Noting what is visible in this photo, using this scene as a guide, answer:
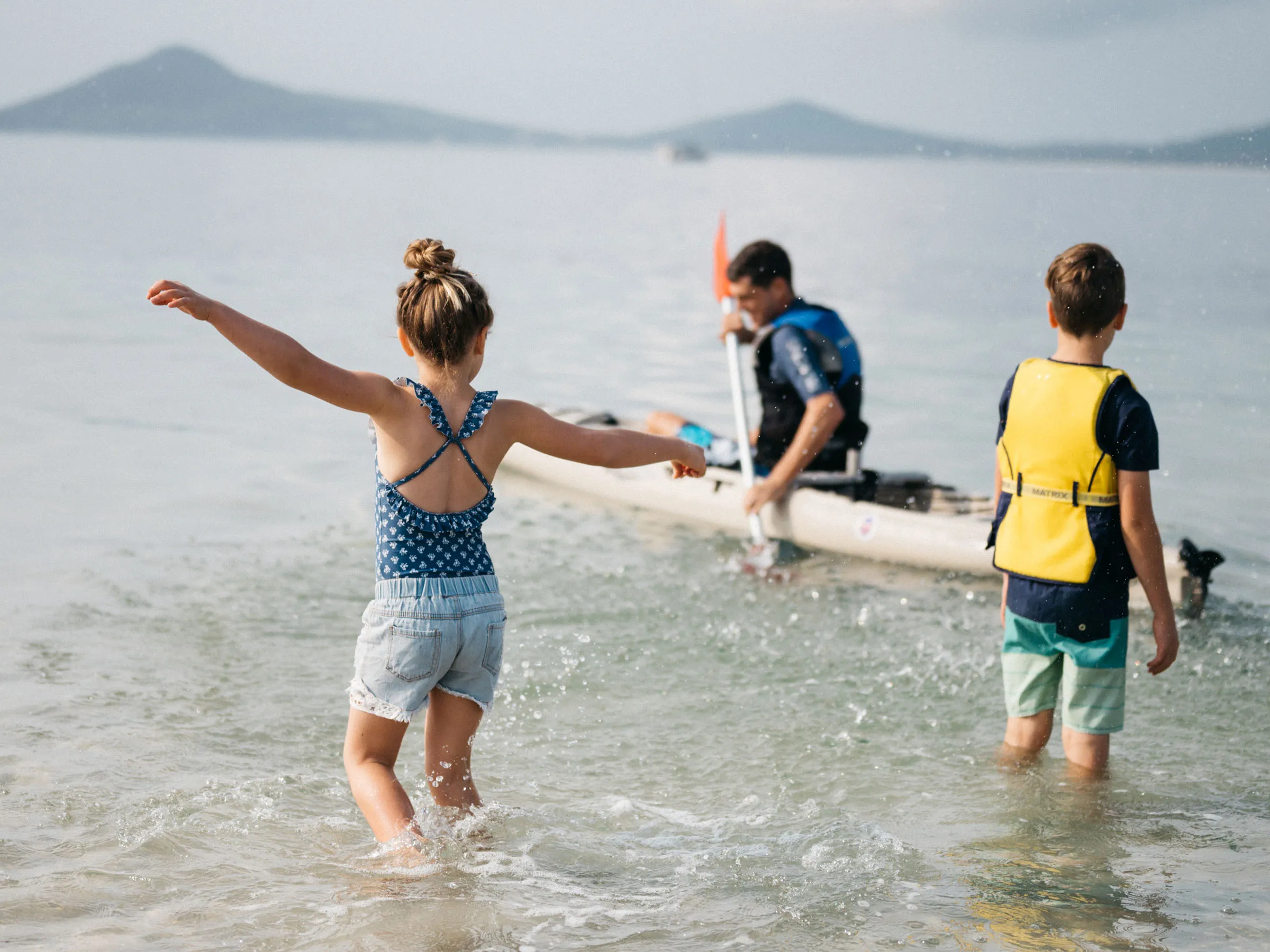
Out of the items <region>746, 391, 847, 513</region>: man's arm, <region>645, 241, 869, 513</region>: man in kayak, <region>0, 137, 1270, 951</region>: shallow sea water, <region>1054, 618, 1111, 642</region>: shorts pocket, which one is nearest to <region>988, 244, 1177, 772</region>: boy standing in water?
<region>1054, 618, 1111, 642</region>: shorts pocket

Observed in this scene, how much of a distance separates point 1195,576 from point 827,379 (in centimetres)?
210

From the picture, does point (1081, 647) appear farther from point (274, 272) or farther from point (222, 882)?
point (274, 272)

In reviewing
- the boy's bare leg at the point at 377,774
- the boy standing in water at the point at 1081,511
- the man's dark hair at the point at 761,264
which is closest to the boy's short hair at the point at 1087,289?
the boy standing in water at the point at 1081,511

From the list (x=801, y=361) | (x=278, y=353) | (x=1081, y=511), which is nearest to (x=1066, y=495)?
(x=1081, y=511)

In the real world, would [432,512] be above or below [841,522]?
above

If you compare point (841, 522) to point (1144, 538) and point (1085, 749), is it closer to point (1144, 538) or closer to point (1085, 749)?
point (1085, 749)

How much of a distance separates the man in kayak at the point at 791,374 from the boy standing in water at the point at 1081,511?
3067mm

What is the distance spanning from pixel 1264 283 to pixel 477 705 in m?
25.7

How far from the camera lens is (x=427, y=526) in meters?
Answer: 3.15

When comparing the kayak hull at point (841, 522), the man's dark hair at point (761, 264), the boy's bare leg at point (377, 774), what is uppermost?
the man's dark hair at point (761, 264)

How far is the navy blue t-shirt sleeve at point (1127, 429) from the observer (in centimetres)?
352

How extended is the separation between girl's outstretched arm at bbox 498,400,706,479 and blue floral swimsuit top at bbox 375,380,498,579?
0.30 feet

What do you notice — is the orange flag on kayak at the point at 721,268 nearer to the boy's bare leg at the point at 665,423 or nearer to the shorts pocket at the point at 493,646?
the boy's bare leg at the point at 665,423

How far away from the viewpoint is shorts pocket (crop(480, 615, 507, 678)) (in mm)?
3242
